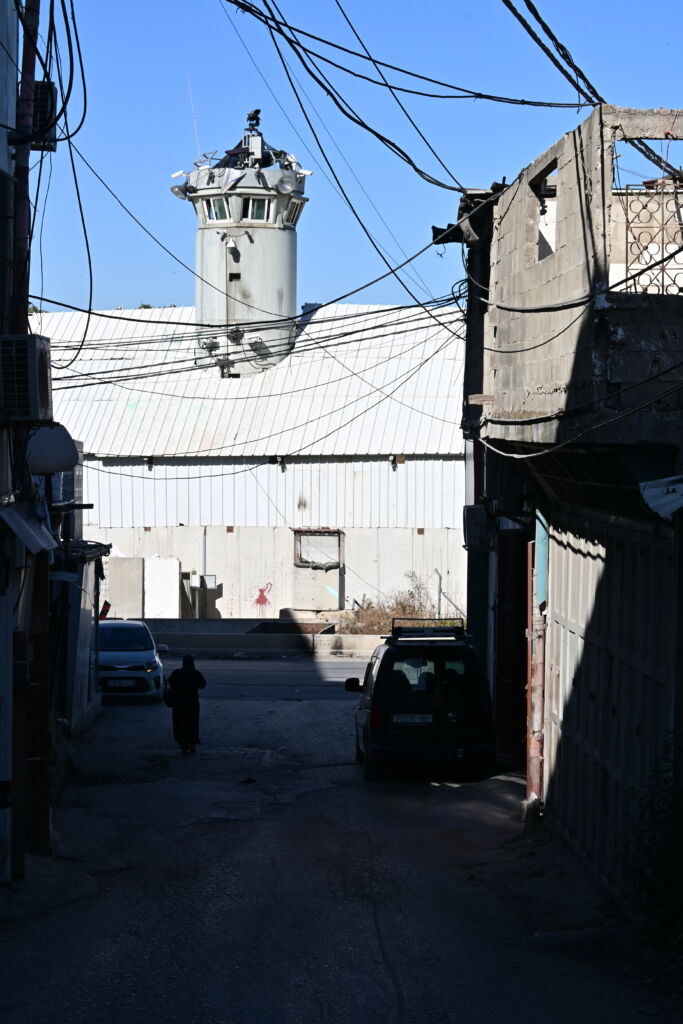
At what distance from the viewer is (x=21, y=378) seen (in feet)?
33.2

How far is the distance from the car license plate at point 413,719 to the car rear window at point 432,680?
11cm

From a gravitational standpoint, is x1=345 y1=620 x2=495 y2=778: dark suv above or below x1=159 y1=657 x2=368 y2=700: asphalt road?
above

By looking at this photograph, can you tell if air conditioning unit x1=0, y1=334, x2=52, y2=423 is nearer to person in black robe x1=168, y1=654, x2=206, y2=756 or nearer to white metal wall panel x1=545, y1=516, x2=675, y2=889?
white metal wall panel x1=545, y1=516, x2=675, y2=889

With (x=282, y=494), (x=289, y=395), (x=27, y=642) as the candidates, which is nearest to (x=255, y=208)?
(x=289, y=395)

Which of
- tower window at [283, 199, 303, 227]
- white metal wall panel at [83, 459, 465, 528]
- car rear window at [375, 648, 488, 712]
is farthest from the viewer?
tower window at [283, 199, 303, 227]

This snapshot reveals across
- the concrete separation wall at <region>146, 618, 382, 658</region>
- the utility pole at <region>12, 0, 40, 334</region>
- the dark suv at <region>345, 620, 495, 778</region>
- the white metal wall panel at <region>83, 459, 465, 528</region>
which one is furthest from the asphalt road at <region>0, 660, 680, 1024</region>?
the white metal wall panel at <region>83, 459, 465, 528</region>

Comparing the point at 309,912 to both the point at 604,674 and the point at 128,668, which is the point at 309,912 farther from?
the point at 128,668

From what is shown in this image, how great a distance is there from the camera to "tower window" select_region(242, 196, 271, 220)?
164ft

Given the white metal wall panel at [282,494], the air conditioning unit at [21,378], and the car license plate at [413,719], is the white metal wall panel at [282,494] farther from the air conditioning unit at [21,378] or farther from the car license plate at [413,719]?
the air conditioning unit at [21,378]

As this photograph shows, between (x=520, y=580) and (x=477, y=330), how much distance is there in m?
5.29

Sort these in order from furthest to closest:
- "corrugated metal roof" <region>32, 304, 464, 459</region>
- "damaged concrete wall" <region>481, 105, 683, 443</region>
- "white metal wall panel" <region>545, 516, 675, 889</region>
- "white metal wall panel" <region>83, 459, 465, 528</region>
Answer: "corrugated metal roof" <region>32, 304, 464, 459</region>, "white metal wall panel" <region>83, 459, 465, 528</region>, "damaged concrete wall" <region>481, 105, 683, 443</region>, "white metal wall panel" <region>545, 516, 675, 889</region>

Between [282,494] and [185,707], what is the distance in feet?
83.5

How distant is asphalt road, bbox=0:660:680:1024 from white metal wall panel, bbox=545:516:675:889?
1.67 ft

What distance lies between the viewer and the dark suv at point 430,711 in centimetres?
1606
